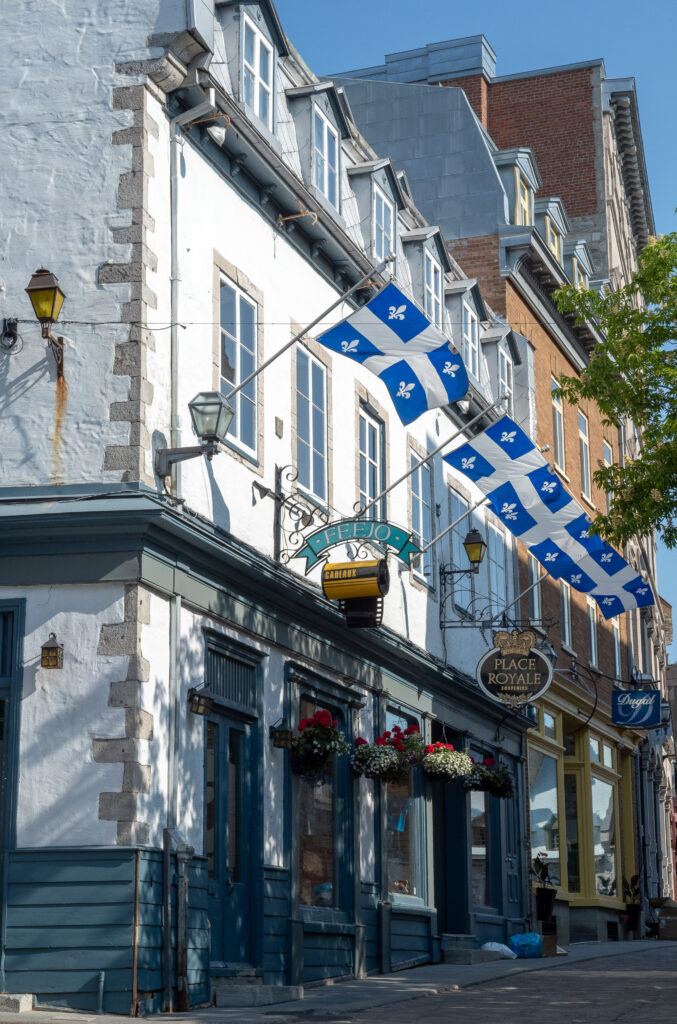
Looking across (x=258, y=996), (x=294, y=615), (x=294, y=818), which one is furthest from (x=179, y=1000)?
(x=294, y=615)

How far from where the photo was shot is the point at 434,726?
21219 mm

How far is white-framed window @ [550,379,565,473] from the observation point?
2975cm

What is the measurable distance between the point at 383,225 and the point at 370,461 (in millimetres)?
3247

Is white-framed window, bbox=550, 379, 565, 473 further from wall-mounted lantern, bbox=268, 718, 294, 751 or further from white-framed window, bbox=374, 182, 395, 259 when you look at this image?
wall-mounted lantern, bbox=268, 718, 294, 751

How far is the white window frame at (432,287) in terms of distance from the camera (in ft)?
69.9

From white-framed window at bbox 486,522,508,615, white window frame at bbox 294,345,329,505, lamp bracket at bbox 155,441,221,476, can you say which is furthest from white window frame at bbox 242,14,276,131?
white-framed window at bbox 486,522,508,615

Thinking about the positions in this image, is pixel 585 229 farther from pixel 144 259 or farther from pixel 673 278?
pixel 144 259

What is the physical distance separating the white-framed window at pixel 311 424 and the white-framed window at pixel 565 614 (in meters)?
13.4

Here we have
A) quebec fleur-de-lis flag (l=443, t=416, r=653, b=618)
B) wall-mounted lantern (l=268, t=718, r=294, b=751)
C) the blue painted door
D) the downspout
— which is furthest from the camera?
quebec fleur-de-lis flag (l=443, t=416, r=653, b=618)

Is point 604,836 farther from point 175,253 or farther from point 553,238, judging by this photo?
point 175,253

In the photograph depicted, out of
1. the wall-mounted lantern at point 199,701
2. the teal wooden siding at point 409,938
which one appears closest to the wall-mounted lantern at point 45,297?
the wall-mounted lantern at point 199,701

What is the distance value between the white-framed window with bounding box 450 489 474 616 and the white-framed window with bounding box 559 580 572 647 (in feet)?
23.5

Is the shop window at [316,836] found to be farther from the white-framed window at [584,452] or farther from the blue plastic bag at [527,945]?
the white-framed window at [584,452]

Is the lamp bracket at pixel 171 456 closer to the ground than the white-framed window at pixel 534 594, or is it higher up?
closer to the ground
